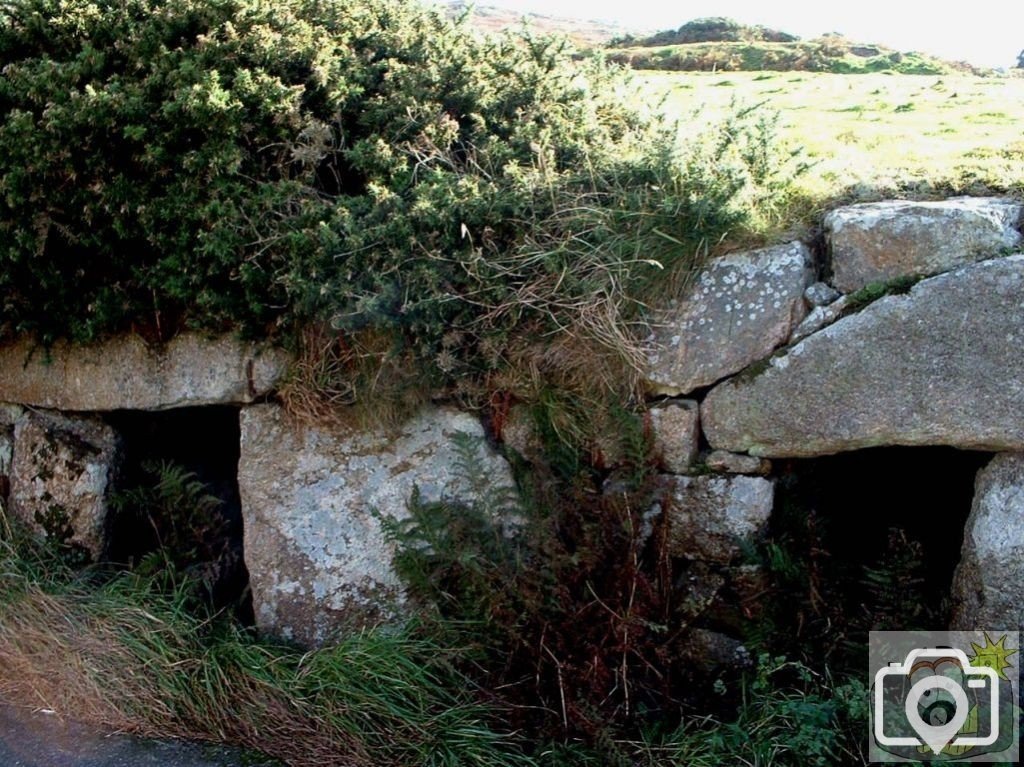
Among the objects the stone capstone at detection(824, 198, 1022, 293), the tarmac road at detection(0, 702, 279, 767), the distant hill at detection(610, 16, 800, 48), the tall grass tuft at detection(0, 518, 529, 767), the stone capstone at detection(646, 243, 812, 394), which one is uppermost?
the distant hill at detection(610, 16, 800, 48)

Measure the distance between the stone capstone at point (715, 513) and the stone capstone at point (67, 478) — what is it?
8.92ft

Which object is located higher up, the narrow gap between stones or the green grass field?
the green grass field

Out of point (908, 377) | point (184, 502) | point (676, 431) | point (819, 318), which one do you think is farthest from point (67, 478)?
point (908, 377)

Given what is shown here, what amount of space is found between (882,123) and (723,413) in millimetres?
2690

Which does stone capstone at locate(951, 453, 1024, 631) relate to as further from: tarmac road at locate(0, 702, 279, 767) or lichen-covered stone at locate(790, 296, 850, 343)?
tarmac road at locate(0, 702, 279, 767)

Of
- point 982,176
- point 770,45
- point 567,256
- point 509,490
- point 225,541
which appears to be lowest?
point 225,541

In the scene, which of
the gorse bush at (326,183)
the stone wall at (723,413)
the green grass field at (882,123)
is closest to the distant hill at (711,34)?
the green grass field at (882,123)

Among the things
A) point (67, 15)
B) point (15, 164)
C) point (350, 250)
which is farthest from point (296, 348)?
point (67, 15)

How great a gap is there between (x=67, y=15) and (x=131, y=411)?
1.86 m

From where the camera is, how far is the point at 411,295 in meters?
4.38

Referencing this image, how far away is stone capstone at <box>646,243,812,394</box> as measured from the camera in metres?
4.25

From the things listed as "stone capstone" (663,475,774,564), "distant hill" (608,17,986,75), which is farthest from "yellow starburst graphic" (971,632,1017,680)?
"distant hill" (608,17,986,75)

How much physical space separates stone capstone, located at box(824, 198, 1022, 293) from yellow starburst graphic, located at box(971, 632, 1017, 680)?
1.35 meters

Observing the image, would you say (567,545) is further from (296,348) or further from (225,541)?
(225,541)
